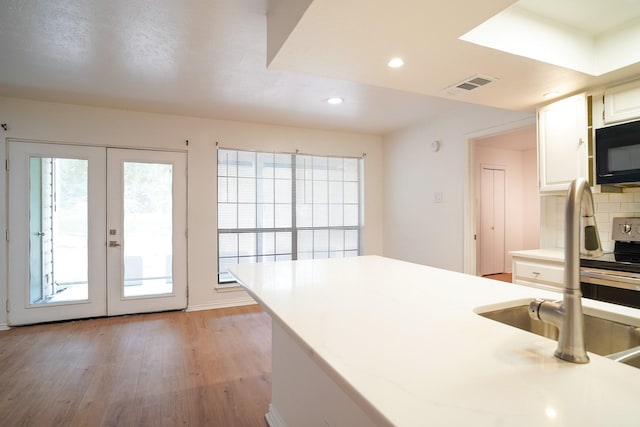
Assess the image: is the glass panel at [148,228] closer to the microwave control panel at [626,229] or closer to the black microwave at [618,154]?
the black microwave at [618,154]

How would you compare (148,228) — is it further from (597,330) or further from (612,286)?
(612,286)

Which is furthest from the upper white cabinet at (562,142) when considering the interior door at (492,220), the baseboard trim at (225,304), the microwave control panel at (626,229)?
the baseboard trim at (225,304)

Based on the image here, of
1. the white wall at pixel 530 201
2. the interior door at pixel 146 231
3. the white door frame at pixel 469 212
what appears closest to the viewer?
the white door frame at pixel 469 212

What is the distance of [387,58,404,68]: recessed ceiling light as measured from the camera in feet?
6.60

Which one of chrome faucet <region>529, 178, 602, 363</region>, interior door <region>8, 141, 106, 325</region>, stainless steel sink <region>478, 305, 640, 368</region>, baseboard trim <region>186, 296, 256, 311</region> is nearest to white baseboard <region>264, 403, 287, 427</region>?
stainless steel sink <region>478, 305, 640, 368</region>

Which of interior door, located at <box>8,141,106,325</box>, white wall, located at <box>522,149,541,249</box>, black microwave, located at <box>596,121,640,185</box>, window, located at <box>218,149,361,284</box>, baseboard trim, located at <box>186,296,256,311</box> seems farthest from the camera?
white wall, located at <box>522,149,541,249</box>

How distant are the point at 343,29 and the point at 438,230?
304 cm

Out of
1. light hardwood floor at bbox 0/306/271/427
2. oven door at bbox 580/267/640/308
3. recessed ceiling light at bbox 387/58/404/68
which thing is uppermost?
recessed ceiling light at bbox 387/58/404/68

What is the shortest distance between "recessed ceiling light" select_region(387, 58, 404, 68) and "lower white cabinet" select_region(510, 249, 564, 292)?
5.92 ft

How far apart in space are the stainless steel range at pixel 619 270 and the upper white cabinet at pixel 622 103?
785 mm

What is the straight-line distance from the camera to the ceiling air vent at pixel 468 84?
2.28m

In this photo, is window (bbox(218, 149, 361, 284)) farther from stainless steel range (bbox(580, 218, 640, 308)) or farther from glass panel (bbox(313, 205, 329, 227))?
stainless steel range (bbox(580, 218, 640, 308))

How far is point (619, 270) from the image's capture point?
2.15 metres

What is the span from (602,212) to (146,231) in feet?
15.0
